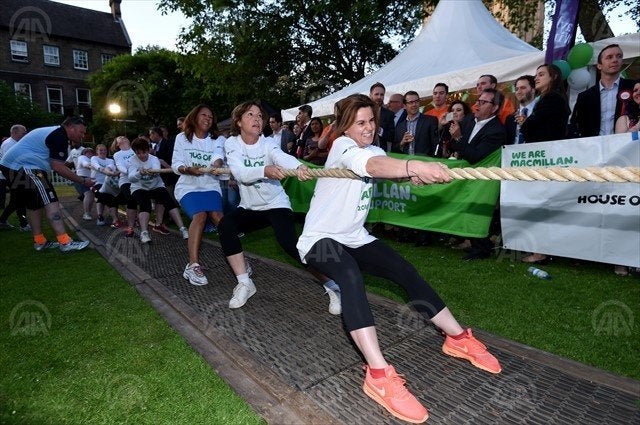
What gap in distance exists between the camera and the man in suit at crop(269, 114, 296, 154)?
9250mm

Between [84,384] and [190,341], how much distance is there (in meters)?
0.76

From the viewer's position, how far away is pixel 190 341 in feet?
10.1

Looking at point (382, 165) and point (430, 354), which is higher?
point (382, 165)

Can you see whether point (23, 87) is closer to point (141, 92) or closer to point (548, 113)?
point (141, 92)

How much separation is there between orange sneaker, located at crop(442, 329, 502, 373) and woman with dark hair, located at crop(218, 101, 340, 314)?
3.86ft

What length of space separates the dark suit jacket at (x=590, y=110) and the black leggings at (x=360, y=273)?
3.85m

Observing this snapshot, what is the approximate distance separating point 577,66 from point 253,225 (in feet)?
19.0

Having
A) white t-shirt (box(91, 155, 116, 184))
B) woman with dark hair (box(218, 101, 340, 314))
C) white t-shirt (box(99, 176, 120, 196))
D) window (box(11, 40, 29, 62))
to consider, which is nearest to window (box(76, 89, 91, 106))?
window (box(11, 40, 29, 62))

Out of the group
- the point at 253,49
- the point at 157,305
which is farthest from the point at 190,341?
the point at 253,49

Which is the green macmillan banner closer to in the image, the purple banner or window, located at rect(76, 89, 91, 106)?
the purple banner

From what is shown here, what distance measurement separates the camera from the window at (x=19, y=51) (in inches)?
1369

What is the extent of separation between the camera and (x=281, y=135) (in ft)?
30.7

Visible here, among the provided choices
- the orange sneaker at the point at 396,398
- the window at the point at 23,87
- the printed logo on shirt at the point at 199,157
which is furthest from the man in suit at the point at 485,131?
the window at the point at 23,87

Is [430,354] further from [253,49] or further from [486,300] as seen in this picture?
[253,49]
